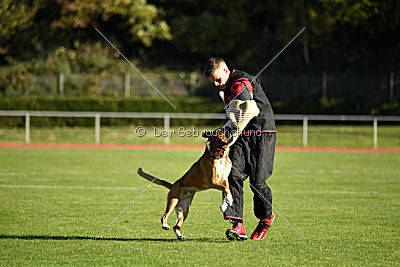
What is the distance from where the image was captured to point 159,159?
18234 mm

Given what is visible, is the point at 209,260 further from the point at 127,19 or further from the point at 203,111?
the point at 127,19

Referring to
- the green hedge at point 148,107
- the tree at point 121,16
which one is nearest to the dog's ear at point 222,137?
the green hedge at point 148,107

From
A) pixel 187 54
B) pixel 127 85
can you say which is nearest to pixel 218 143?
pixel 127 85

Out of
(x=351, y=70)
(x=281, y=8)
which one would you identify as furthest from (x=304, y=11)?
(x=351, y=70)

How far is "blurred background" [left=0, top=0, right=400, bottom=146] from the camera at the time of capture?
98.5 ft

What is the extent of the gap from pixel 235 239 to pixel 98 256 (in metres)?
1.72

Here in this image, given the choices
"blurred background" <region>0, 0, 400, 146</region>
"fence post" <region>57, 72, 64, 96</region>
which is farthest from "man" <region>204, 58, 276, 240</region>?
"fence post" <region>57, 72, 64, 96</region>

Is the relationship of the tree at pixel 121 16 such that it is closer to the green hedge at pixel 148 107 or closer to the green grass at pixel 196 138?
the green hedge at pixel 148 107

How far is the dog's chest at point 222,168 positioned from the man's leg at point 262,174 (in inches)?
15.8

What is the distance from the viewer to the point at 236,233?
6719 mm

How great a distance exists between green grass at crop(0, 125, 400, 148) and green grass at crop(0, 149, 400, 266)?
9.12 meters

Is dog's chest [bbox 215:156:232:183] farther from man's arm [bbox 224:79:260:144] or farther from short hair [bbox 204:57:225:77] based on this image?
short hair [bbox 204:57:225:77]

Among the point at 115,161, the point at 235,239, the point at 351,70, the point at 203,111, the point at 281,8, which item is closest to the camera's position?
the point at 235,239

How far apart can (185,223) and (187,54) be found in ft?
105
